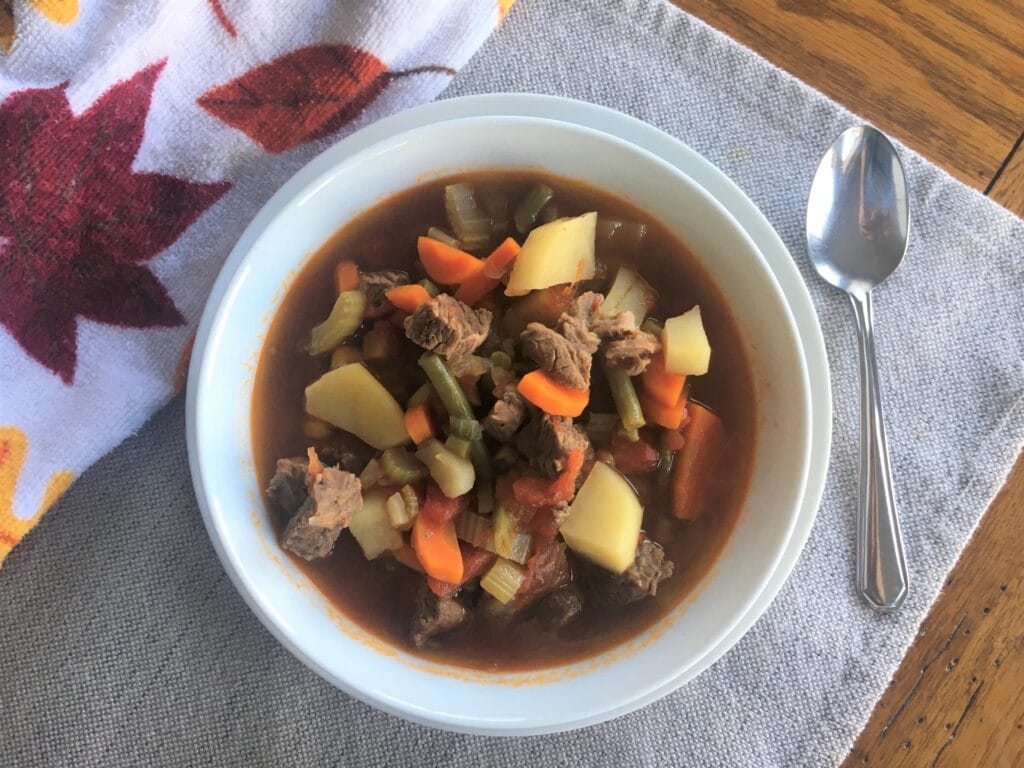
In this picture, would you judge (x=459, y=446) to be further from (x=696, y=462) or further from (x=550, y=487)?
(x=696, y=462)

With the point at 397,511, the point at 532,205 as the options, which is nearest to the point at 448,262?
the point at 532,205

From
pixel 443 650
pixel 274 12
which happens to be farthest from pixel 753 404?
pixel 274 12

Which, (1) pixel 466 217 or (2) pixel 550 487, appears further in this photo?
(1) pixel 466 217

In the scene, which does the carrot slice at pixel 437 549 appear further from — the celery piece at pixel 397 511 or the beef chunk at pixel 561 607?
the beef chunk at pixel 561 607

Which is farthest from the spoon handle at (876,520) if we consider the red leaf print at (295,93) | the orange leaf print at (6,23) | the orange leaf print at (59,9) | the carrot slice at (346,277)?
the orange leaf print at (6,23)

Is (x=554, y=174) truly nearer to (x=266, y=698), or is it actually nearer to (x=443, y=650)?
(x=443, y=650)

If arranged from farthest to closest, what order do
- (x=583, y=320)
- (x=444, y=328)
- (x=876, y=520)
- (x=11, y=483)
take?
(x=876, y=520)
(x=11, y=483)
(x=583, y=320)
(x=444, y=328)

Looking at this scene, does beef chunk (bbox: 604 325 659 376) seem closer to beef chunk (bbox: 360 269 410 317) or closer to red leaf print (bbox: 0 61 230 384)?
beef chunk (bbox: 360 269 410 317)
